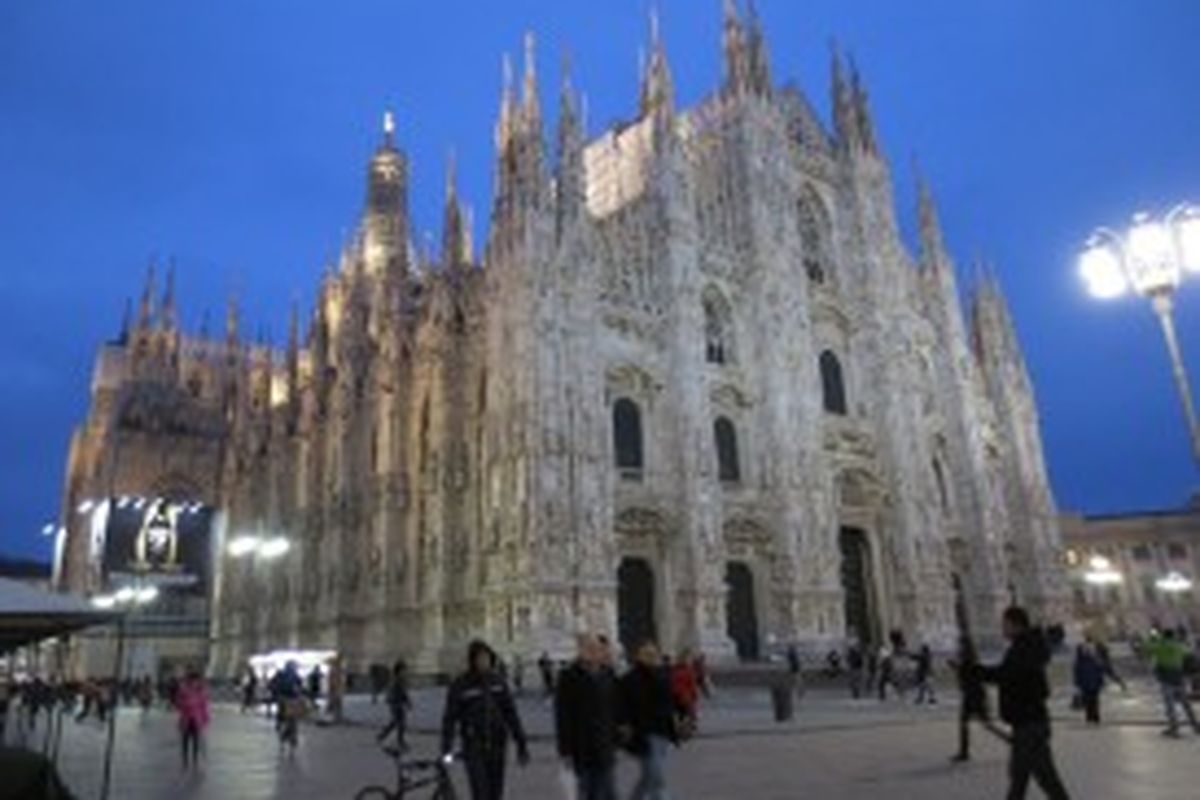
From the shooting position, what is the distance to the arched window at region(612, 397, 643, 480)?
3378cm

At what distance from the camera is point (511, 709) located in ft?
25.2

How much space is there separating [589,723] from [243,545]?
44.4 metres

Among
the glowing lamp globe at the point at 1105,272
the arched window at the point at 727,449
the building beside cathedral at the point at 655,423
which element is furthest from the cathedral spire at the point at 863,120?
the glowing lamp globe at the point at 1105,272

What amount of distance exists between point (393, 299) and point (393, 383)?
4.08 meters

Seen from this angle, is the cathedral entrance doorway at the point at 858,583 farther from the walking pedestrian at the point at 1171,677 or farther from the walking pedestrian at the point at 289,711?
the walking pedestrian at the point at 289,711

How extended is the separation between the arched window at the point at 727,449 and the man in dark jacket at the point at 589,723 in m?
29.7

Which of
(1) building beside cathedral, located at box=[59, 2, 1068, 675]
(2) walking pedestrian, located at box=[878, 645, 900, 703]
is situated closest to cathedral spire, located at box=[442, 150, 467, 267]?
(1) building beside cathedral, located at box=[59, 2, 1068, 675]

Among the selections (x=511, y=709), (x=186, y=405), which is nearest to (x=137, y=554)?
(x=186, y=405)

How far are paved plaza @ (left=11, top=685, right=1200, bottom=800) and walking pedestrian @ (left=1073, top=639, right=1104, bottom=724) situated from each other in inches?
14.8

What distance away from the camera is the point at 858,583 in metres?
40.0

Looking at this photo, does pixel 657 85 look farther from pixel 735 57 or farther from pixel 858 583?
pixel 858 583

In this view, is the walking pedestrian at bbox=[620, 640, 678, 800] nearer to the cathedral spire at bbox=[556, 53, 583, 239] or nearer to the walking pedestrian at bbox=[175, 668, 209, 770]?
the walking pedestrian at bbox=[175, 668, 209, 770]

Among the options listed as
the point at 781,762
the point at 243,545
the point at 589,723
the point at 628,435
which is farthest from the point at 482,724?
the point at 243,545

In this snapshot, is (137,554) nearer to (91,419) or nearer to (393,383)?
(393,383)
